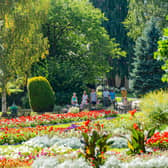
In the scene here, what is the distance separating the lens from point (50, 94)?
877 inches

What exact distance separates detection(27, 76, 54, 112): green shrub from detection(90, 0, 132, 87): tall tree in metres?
19.0

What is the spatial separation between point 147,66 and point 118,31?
14796 millimetres

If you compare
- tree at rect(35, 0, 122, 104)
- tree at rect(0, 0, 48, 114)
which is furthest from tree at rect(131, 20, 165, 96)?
tree at rect(0, 0, 48, 114)

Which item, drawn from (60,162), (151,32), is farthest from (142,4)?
(60,162)

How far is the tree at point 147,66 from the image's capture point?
27203 mm

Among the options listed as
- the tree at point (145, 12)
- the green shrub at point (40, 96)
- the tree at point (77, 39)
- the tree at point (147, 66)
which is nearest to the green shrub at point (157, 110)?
the green shrub at point (40, 96)

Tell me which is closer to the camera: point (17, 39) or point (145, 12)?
point (17, 39)

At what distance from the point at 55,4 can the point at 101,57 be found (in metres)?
6.17

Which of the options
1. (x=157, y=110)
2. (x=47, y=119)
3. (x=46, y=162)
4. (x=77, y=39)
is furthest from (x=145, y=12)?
(x=46, y=162)

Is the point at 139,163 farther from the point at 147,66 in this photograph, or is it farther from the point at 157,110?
the point at 147,66

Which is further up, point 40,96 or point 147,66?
point 147,66

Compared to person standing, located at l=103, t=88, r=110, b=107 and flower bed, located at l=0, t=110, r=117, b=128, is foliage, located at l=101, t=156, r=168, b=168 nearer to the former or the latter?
flower bed, located at l=0, t=110, r=117, b=128

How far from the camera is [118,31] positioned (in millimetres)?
41312

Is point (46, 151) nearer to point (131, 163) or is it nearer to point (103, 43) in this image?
point (131, 163)
